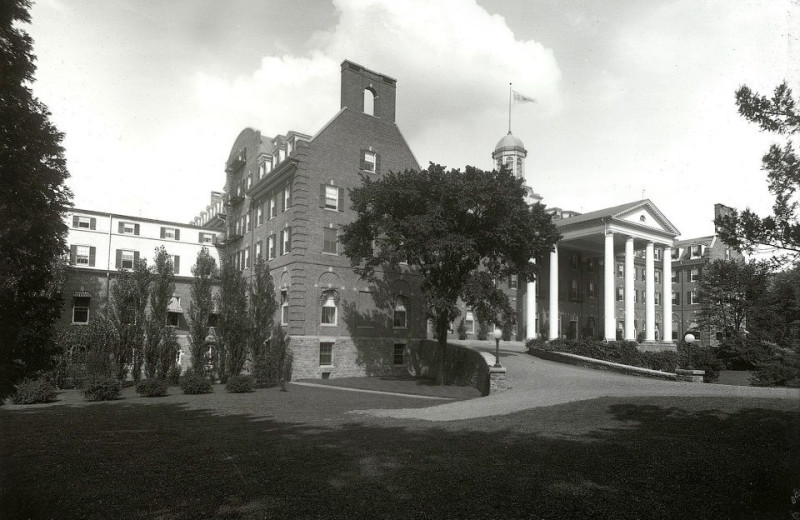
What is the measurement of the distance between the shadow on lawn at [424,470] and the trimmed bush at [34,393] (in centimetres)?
1296

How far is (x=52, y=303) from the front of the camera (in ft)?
42.4

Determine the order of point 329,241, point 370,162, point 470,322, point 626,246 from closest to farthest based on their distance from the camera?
point 329,241 < point 370,162 < point 626,246 < point 470,322

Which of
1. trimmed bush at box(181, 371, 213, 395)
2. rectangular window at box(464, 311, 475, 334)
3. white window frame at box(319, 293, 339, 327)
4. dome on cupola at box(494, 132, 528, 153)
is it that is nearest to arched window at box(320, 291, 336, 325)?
white window frame at box(319, 293, 339, 327)

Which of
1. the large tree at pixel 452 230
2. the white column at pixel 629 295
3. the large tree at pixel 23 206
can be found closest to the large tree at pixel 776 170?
the large tree at pixel 23 206

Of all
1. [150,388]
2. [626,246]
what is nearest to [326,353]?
[150,388]

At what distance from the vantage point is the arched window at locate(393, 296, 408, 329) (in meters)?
40.8

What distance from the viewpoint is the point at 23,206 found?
1173 cm

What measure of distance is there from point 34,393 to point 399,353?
22996mm

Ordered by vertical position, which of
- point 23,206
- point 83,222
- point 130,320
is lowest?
point 130,320

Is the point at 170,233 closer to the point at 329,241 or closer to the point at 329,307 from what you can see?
the point at 329,241

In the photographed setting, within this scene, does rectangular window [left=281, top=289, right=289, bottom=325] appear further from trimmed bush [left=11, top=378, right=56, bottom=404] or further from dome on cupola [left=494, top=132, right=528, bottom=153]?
dome on cupola [left=494, top=132, right=528, bottom=153]

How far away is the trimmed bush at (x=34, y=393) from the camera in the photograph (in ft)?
79.4

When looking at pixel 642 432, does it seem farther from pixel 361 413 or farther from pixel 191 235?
pixel 191 235

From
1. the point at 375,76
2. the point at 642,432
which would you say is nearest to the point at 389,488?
the point at 642,432
